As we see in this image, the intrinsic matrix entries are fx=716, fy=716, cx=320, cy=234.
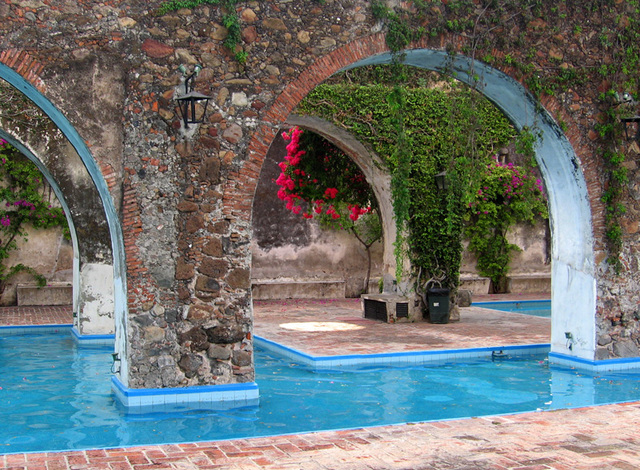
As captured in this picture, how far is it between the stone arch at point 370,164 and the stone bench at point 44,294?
6391 mm

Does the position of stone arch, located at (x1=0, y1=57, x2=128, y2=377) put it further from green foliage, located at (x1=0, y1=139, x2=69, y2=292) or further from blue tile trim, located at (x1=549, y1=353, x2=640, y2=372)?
blue tile trim, located at (x1=549, y1=353, x2=640, y2=372)

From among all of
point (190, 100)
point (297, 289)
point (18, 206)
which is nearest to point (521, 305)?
point (297, 289)

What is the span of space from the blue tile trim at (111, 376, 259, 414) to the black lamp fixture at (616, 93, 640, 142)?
518 cm

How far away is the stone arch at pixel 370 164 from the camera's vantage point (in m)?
12.0

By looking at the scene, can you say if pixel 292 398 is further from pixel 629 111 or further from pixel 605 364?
pixel 629 111

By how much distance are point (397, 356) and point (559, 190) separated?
286cm

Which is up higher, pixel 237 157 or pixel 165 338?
pixel 237 157

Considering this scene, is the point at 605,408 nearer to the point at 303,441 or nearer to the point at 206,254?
the point at 303,441

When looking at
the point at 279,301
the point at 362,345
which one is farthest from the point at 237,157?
the point at 279,301

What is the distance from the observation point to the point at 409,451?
16.3ft

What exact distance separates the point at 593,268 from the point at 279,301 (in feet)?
27.6

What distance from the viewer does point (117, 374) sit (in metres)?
7.18

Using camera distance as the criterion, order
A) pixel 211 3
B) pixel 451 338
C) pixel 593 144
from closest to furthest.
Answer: pixel 211 3 < pixel 593 144 < pixel 451 338

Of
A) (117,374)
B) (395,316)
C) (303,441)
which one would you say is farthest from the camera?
(395,316)
